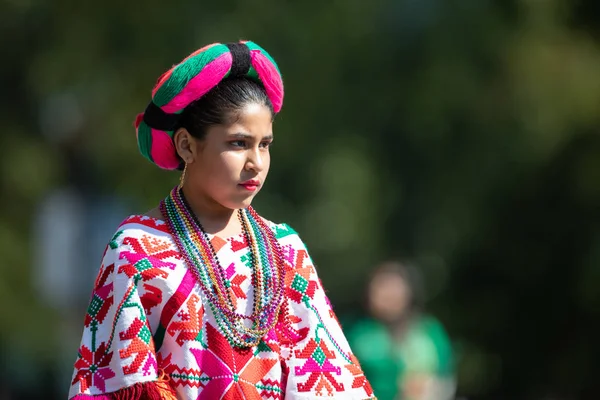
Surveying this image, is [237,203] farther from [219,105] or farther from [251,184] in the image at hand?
[219,105]

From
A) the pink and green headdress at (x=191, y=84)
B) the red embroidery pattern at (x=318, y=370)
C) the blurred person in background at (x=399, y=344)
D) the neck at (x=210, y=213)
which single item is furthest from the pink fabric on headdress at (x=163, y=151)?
the blurred person in background at (x=399, y=344)

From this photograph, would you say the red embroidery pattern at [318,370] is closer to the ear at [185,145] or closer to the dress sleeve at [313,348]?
the dress sleeve at [313,348]

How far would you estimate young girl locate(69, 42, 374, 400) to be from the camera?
12.8 ft

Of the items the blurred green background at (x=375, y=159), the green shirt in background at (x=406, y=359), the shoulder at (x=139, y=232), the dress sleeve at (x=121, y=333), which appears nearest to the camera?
the dress sleeve at (x=121, y=333)

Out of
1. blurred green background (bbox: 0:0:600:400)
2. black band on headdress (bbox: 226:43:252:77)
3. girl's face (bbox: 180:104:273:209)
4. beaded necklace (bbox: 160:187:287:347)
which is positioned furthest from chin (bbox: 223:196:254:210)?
blurred green background (bbox: 0:0:600:400)

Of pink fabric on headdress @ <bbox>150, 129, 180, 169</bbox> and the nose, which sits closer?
the nose

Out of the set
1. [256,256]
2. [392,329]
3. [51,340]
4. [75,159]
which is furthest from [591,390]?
[256,256]

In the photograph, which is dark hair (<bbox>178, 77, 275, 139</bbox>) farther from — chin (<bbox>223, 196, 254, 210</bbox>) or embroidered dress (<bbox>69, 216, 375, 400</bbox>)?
embroidered dress (<bbox>69, 216, 375, 400</bbox>)

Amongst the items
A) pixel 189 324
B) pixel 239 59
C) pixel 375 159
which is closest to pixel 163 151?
pixel 239 59

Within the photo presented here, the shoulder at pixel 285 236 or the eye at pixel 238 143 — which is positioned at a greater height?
the eye at pixel 238 143

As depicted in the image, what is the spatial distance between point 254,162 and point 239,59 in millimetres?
344

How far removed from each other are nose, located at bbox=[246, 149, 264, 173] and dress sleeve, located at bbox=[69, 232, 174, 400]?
436 millimetres

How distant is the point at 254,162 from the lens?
3996 millimetres

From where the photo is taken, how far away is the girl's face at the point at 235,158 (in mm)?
3988
